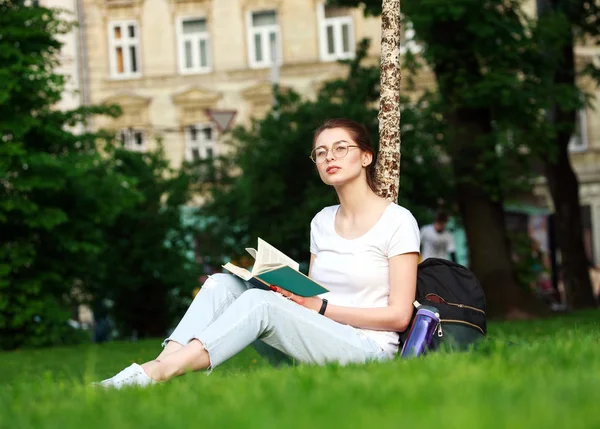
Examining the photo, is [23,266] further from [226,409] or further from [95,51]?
[95,51]

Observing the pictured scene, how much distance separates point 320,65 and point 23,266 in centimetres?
2054

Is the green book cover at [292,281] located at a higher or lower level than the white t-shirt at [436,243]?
higher

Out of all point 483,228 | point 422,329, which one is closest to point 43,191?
point 483,228

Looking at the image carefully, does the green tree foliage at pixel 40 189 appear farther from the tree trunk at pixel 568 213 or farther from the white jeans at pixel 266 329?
the white jeans at pixel 266 329

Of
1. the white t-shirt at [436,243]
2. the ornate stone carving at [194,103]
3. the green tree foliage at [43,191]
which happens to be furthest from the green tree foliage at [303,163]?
the ornate stone carving at [194,103]

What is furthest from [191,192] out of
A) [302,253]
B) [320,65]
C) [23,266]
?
[320,65]

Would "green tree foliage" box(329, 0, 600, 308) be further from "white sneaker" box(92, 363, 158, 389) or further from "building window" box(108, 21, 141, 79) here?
"building window" box(108, 21, 141, 79)

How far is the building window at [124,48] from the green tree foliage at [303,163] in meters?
17.7

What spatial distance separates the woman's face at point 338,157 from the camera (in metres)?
6.19

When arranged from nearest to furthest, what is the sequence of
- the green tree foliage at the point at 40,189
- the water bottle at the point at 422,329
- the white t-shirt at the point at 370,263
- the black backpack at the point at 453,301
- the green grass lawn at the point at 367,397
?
the green grass lawn at the point at 367,397 → the water bottle at the point at 422,329 → the black backpack at the point at 453,301 → the white t-shirt at the point at 370,263 → the green tree foliage at the point at 40,189

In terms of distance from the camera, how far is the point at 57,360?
14477 millimetres

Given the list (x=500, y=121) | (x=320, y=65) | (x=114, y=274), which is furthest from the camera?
(x=320, y=65)

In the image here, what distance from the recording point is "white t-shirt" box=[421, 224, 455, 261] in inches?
701

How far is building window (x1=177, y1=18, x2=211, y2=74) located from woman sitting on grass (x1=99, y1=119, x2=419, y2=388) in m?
33.5
